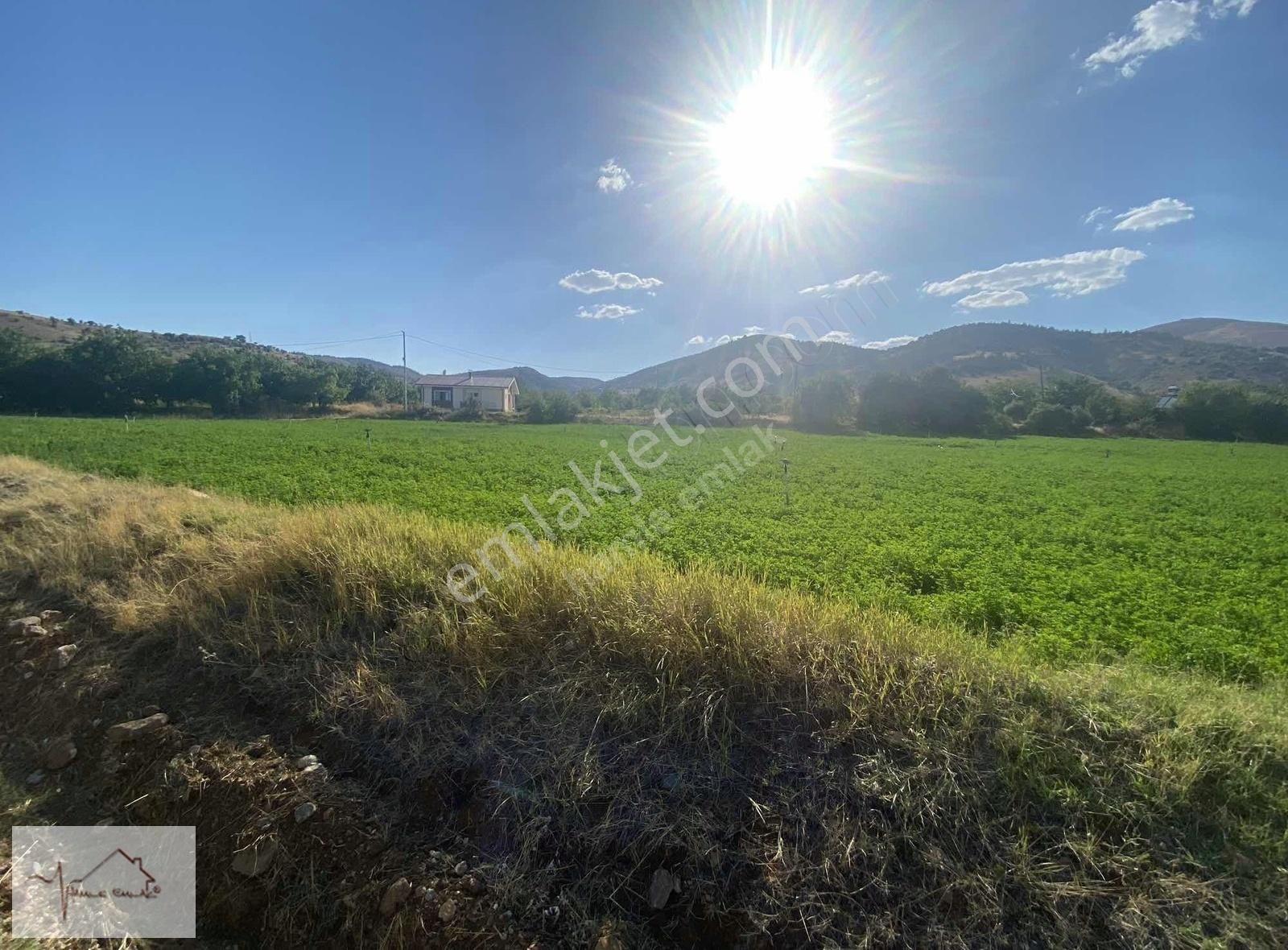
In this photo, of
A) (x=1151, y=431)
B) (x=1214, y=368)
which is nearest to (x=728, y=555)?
(x=1151, y=431)

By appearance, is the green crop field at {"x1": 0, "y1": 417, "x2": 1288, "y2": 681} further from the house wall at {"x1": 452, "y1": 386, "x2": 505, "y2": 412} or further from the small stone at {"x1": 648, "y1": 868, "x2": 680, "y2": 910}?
the house wall at {"x1": 452, "y1": 386, "x2": 505, "y2": 412}

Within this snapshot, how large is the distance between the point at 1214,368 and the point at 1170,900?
135493mm

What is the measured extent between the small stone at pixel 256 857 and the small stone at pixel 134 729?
137cm

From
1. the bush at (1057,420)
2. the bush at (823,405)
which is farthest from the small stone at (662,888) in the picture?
the bush at (1057,420)

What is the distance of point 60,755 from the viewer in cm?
346

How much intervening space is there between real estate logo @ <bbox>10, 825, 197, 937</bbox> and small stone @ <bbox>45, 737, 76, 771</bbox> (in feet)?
1.59

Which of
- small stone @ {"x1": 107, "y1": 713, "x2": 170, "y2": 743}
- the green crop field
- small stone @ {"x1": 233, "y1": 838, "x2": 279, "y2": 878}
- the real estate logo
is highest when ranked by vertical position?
the green crop field

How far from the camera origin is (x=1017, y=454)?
28969mm

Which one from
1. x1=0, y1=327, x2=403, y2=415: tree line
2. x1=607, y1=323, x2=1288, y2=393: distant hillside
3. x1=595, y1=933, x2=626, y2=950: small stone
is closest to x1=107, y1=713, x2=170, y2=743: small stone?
x1=595, y1=933, x2=626, y2=950: small stone

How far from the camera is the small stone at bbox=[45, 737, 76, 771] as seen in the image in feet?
11.2

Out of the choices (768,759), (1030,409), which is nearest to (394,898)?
(768,759)

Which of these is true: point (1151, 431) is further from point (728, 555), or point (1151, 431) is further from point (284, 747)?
point (284, 747)

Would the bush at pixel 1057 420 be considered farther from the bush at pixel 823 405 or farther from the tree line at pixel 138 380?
the tree line at pixel 138 380

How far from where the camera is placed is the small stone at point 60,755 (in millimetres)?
3428
